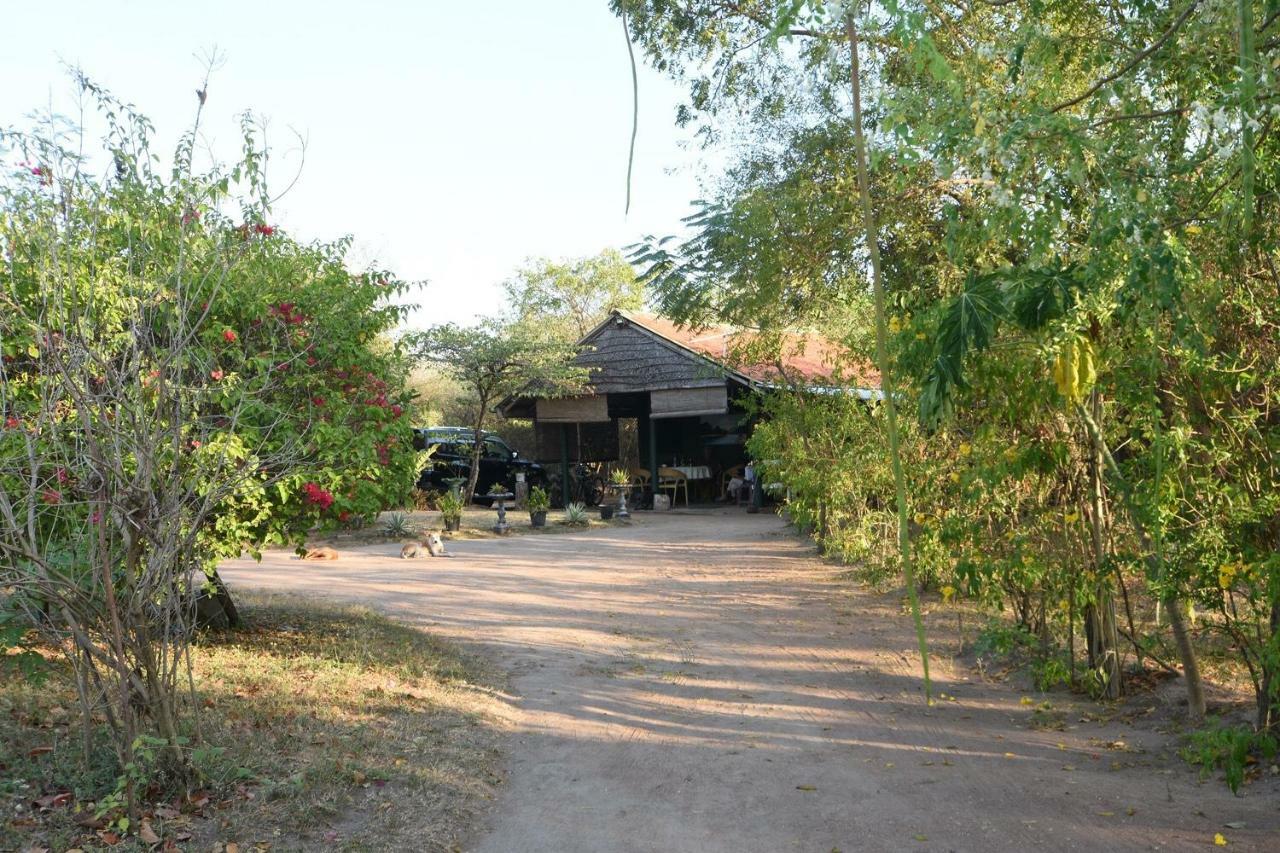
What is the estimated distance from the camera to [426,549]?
17312mm

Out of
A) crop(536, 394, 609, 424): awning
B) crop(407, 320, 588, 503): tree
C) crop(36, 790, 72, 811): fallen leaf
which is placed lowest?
crop(36, 790, 72, 811): fallen leaf

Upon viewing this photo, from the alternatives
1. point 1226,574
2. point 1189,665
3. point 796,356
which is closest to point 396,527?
point 796,356

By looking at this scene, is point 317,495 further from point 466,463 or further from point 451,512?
point 466,463

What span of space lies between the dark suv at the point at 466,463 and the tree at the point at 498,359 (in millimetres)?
1507

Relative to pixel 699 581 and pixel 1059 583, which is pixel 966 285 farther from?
pixel 699 581

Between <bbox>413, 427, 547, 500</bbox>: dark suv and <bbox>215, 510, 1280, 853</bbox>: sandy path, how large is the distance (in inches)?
510

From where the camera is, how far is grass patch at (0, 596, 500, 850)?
4.75 metres

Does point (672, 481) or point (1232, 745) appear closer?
point (1232, 745)

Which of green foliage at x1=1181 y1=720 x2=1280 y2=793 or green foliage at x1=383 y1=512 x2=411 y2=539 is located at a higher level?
green foliage at x1=383 y1=512 x2=411 y2=539

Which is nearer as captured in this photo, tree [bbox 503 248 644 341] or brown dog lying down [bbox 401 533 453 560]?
brown dog lying down [bbox 401 533 453 560]

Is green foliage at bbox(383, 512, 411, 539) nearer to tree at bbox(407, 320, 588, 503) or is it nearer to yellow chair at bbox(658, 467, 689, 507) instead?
tree at bbox(407, 320, 588, 503)

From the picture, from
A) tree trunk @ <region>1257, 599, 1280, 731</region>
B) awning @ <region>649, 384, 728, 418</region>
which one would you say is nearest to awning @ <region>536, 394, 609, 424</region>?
awning @ <region>649, 384, 728, 418</region>

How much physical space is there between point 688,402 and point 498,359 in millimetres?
4659

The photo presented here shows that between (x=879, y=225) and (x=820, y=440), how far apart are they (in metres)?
3.04
